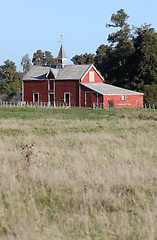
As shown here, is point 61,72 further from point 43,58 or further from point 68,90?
point 43,58

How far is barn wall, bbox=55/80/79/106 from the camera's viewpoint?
57.1 m

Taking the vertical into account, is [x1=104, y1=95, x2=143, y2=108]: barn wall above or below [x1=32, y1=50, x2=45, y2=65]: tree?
below

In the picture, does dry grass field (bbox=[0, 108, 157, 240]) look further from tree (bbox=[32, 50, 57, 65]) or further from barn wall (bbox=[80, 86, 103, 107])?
tree (bbox=[32, 50, 57, 65])

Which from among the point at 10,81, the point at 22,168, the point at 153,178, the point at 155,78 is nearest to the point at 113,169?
the point at 153,178

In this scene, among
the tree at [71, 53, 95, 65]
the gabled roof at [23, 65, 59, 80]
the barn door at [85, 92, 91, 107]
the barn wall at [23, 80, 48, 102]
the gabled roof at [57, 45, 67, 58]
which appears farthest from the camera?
the tree at [71, 53, 95, 65]

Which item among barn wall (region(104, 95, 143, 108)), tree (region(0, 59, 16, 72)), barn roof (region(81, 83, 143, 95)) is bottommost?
barn wall (region(104, 95, 143, 108))

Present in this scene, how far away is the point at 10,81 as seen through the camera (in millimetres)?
100250

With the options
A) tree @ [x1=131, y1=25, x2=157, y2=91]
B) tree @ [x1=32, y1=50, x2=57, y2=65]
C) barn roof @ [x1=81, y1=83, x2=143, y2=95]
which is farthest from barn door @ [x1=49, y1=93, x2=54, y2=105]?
tree @ [x1=32, y1=50, x2=57, y2=65]

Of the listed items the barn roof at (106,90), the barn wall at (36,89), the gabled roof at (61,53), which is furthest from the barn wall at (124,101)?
the gabled roof at (61,53)

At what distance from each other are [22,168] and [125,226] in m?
4.43

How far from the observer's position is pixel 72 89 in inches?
2265

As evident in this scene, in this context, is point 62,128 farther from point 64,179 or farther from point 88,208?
point 88,208

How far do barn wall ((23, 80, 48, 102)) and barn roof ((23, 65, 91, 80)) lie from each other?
774 millimetres

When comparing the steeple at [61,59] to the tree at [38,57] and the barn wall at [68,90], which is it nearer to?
the barn wall at [68,90]
